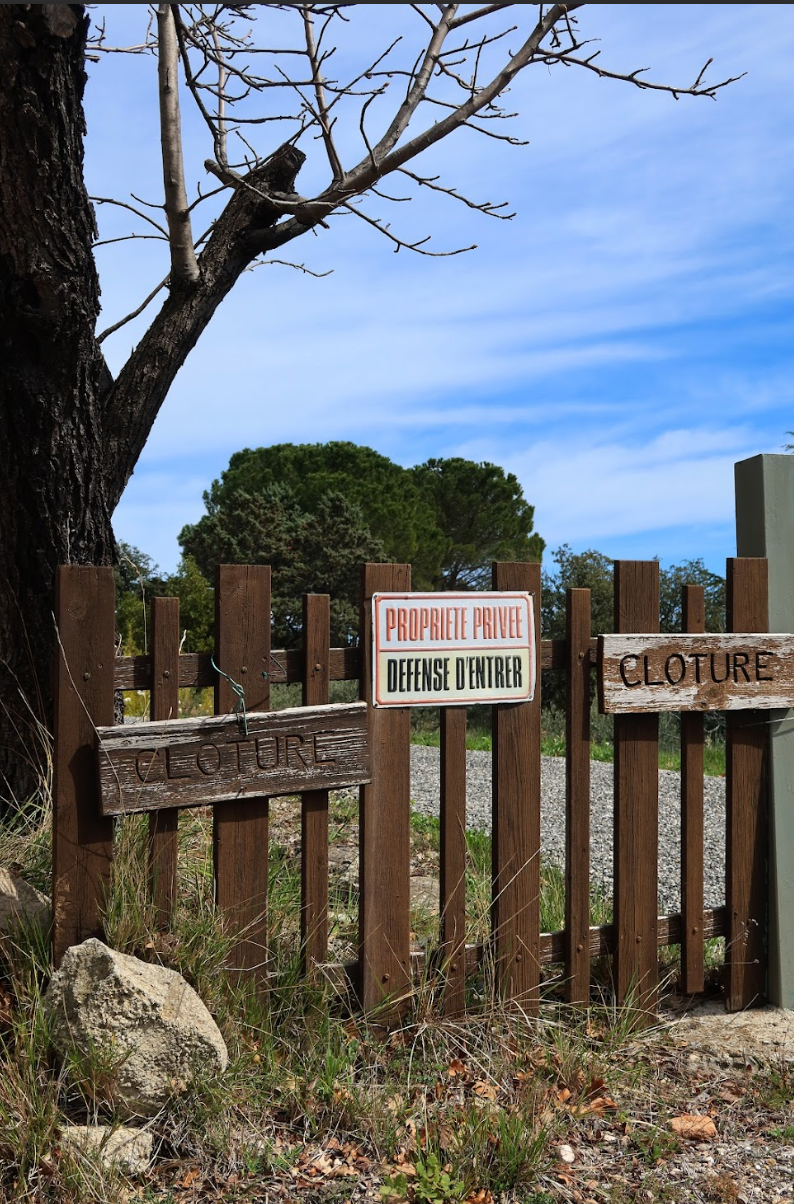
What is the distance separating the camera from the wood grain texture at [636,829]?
4.29 metres

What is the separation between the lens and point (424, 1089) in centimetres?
352

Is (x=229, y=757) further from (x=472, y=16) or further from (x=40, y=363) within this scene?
(x=472, y=16)

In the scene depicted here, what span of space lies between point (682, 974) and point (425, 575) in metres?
27.0

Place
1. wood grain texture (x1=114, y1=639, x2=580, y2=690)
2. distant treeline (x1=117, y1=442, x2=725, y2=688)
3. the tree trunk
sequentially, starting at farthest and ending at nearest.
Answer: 1. distant treeline (x1=117, y1=442, x2=725, y2=688)
2. the tree trunk
3. wood grain texture (x1=114, y1=639, x2=580, y2=690)

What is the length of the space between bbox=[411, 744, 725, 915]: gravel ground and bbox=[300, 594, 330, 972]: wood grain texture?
304 cm

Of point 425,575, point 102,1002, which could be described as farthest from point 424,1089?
point 425,575

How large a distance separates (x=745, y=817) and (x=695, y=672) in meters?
0.80

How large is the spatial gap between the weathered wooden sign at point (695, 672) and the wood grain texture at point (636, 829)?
0.45 ft

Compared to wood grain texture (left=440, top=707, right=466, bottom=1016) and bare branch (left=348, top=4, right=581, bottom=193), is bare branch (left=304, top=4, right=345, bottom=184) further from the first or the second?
wood grain texture (left=440, top=707, right=466, bottom=1016)

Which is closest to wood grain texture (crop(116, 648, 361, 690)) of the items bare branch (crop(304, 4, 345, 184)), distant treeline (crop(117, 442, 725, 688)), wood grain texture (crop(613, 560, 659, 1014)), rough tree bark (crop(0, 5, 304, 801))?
rough tree bark (crop(0, 5, 304, 801))

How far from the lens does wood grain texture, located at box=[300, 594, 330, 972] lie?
3.63 meters

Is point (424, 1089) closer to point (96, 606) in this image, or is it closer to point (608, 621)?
point (96, 606)

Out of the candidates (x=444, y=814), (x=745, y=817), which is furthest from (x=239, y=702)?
(x=745, y=817)

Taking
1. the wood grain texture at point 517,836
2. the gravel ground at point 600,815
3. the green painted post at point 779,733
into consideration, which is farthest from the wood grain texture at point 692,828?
the gravel ground at point 600,815
